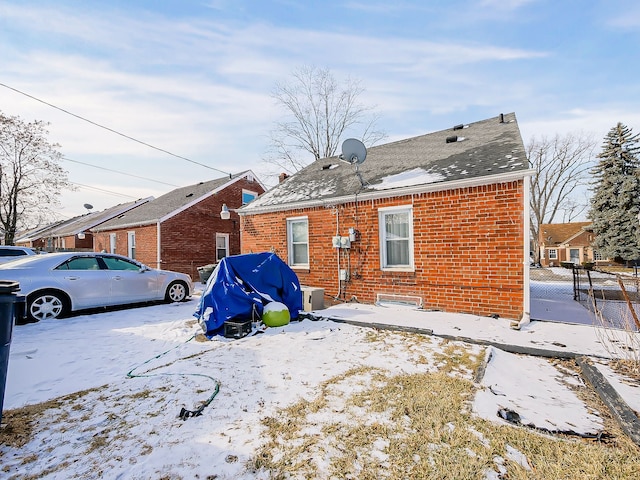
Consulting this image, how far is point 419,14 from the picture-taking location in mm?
7445

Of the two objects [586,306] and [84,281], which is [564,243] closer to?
[586,306]

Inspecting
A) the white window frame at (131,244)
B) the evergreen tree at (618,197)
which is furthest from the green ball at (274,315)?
the evergreen tree at (618,197)

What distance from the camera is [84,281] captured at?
7.14 metres

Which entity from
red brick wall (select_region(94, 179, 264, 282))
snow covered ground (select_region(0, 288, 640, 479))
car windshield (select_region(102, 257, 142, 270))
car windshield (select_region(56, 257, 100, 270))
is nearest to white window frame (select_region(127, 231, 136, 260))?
red brick wall (select_region(94, 179, 264, 282))

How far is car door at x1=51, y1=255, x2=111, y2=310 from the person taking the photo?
22.6 feet

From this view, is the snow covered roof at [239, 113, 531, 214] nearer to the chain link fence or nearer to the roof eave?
the roof eave

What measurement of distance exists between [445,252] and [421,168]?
8.30 ft

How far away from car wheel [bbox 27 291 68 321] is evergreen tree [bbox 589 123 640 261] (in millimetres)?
34686

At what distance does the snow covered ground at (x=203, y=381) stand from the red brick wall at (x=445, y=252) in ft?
2.28

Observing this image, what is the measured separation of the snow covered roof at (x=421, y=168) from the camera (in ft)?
21.9

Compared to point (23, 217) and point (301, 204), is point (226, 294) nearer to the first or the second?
point (301, 204)

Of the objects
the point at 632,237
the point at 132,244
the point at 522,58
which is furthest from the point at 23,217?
the point at 632,237

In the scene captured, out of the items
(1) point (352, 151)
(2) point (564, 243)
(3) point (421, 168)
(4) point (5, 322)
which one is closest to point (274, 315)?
(4) point (5, 322)

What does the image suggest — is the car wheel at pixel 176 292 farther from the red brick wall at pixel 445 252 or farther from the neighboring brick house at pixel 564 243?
the neighboring brick house at pixel 564 243
